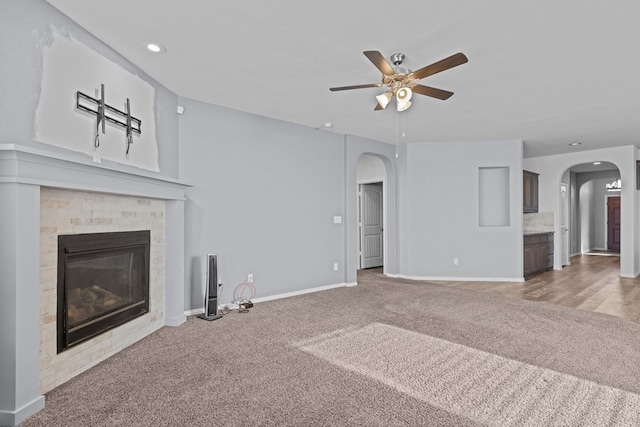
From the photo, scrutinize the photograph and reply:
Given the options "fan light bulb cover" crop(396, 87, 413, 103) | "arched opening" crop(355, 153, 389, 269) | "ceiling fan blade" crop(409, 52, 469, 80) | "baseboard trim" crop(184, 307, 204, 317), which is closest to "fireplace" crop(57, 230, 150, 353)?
"baseboard trim" crop(184, 307, 204, 317)

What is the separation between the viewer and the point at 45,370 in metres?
2.18

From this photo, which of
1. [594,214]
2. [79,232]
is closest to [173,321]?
[79,232]

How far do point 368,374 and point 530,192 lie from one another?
21.4 ft

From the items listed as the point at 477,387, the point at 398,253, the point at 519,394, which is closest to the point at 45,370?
the point at 477,387

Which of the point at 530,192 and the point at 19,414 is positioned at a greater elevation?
the point at 530,192

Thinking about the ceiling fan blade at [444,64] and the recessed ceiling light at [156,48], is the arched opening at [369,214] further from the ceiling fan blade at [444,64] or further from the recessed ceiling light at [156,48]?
the recessed ceiling light at [156,48]

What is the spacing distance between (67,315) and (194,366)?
921 millimetres

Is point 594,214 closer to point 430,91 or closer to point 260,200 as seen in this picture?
point 430,91

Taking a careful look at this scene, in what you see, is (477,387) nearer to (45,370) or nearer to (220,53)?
(45,370)

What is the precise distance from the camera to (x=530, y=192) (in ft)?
23.9

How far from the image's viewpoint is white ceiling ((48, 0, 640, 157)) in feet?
7.66

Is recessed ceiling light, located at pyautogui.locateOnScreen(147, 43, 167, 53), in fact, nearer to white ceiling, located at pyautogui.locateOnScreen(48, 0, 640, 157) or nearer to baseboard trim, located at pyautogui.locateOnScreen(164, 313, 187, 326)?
white ceiling, located at pyautogui.locateOnScreen(48, 0, 640, 157)

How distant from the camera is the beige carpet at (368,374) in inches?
76.8

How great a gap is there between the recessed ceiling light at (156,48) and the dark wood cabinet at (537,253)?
648cm
